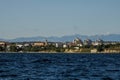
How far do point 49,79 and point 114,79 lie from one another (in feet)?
27.3

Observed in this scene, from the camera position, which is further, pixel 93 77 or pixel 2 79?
pixel 93 77

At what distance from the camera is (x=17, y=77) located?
67625mm

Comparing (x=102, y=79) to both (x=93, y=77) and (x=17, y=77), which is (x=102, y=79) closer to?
(x=93, y=77)

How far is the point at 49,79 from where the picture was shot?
212 ft

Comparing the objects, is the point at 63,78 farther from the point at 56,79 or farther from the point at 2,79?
the point at 2,79

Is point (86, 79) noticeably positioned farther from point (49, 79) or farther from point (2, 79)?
point (2, 79)

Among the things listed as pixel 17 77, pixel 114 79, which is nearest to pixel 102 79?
pixel 114 79

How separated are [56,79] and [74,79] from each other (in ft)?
9.16

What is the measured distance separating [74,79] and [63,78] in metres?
1.43

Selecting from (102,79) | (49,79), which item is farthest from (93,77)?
(49,79)

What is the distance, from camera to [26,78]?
2576 inches

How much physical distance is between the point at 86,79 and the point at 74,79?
5.12ft

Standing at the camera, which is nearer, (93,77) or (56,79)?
(56,79)

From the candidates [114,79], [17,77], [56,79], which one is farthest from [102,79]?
[17,77]
